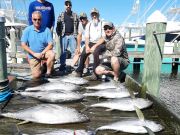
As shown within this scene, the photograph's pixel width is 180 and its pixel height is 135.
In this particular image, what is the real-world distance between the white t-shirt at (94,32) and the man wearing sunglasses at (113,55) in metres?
0.79

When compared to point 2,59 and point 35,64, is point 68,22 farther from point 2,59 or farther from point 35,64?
point 2,59

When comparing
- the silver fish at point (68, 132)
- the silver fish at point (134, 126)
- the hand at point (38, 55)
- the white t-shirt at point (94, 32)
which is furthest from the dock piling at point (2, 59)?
the white t-shirt at point (94, 32)

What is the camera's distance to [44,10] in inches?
281

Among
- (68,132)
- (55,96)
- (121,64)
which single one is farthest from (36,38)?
(68,132)

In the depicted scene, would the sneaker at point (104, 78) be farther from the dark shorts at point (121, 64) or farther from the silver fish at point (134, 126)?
the silver fish at point (134, 126)

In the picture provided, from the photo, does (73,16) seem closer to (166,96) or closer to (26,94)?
(26,94)

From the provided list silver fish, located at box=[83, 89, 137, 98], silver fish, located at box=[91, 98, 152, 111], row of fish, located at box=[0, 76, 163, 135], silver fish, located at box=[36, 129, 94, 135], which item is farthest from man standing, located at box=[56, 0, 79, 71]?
silver fish, located at box=[36, 129, 94, 135]

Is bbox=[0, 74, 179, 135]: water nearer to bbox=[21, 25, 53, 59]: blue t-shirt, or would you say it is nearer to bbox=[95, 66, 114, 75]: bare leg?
bbox=[95, 66, 114, 75]: bare leg

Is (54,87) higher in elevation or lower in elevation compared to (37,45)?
lower

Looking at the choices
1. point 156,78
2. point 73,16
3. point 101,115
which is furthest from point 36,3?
point 101,115

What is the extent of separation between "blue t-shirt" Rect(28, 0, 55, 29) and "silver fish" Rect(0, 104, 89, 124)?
3517 mm

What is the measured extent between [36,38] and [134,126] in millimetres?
3413

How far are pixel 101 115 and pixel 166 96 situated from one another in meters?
9.94

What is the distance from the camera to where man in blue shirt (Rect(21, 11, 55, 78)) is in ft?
20.8
